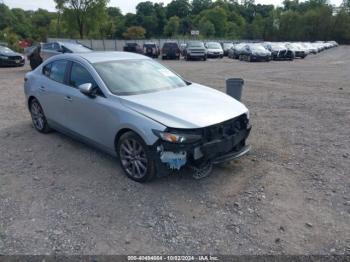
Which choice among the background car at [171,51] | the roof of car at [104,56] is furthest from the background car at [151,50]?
the roof of car at [104,56]

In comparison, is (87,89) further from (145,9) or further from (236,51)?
(145,9)

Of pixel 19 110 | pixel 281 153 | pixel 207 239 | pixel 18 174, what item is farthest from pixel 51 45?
pixel 207 239

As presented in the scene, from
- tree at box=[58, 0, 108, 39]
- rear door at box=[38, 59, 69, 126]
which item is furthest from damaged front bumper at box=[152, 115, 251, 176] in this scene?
tree at box=[58, 0, 108, 39]

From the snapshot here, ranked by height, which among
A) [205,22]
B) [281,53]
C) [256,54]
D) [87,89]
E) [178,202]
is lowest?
[178,202]

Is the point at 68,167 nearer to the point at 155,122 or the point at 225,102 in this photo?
the point at 155,122

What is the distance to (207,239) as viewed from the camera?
11.3 ft

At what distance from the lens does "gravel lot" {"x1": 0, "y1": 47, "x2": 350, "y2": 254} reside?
3.39m

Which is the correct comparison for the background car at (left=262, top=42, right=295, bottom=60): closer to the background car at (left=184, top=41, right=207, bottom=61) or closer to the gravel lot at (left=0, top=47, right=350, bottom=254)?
the background car at (left=184, top=41, right=207, bottom=61)

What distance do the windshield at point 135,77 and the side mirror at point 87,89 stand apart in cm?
23

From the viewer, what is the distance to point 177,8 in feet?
432

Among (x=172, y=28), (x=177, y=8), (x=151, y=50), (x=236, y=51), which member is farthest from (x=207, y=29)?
(x=236, y=51)

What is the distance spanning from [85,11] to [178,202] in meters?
48.2

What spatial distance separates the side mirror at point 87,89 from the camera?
188 inches

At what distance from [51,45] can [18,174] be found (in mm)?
13422
